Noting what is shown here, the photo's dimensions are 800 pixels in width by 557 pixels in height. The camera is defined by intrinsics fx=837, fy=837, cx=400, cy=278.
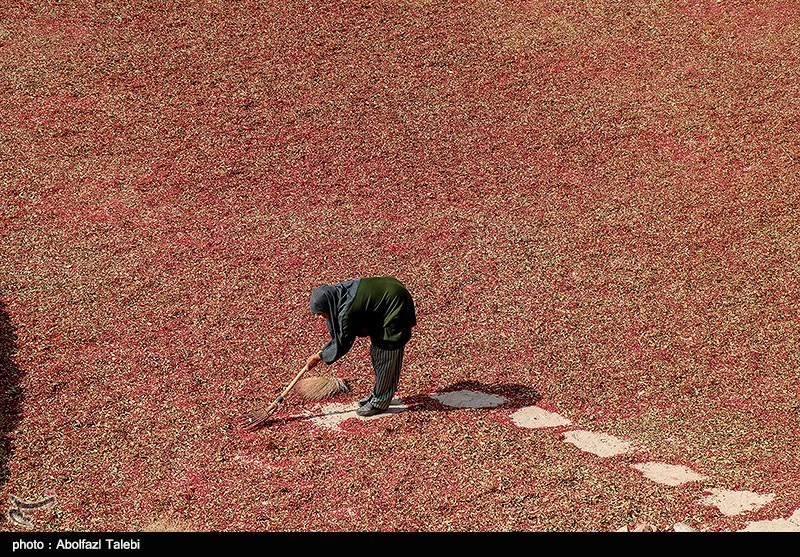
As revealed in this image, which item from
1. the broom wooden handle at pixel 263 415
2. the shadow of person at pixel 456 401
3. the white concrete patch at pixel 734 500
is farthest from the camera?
the shadow of person at pixel 456 401

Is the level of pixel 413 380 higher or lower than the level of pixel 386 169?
lower

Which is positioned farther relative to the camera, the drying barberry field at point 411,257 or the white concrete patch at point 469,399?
the white concrete patch at point 469,399

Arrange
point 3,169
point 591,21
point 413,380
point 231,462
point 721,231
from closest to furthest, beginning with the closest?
point 231,462 < point 413,380 < point 721,231 < point 3,169 < point 591,21

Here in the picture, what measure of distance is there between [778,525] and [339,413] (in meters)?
4.14

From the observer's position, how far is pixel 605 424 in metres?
8.46

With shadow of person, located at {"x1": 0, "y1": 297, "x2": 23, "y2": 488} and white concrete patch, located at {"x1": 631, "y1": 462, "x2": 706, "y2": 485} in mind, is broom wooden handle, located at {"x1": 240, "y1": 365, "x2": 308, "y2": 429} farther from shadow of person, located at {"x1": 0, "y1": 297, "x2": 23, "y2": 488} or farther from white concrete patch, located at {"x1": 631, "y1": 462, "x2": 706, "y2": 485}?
white concrete patch, located at {"x1": 631, "y1": 462, "x2": 706, "y2": 485}

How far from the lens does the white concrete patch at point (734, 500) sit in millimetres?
6941

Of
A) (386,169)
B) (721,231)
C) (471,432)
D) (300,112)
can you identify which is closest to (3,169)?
(300,112)

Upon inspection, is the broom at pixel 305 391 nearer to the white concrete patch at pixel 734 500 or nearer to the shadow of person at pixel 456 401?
the shadow of person at pixel 456 401

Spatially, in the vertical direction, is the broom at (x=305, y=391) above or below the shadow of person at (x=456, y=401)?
above

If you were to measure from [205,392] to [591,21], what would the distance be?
13.0 m

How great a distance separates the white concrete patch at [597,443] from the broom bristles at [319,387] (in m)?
2.40

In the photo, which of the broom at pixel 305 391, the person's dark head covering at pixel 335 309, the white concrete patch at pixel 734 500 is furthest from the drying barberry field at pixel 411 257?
the person's dark head covering at pixel 335 309

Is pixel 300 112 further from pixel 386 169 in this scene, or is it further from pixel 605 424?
pixel 605 424
